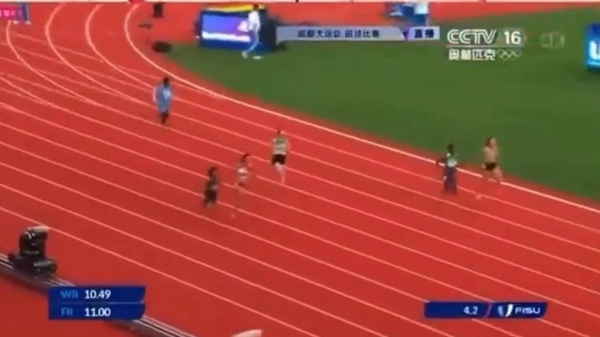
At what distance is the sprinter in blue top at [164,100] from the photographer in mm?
31562

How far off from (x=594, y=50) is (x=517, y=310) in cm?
1914

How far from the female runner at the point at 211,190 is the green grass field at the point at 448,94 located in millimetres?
5628

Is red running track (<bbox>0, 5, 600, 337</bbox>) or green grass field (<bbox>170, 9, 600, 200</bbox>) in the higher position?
green grass field (<bbox>170, 9, 600, 200</bbox>)

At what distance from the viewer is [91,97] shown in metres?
34.3

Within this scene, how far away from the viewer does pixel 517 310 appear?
1972cm

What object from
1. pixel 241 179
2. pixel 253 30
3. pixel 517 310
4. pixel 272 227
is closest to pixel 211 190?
pixel 241 179

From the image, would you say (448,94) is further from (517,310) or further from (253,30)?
(517,310)

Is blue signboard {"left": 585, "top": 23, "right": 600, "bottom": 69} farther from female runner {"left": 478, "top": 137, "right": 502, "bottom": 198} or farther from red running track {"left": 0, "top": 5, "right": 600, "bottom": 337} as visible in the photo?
female runner {"left": 478, "top": 137, "right": 502, "bottom": 198}

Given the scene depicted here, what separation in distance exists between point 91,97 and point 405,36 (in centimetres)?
959

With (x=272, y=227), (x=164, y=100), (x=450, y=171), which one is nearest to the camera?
(x=272, y=227)

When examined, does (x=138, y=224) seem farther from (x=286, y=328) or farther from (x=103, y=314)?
(x=103, y=314)

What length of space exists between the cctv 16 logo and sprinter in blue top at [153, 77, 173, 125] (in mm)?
13320

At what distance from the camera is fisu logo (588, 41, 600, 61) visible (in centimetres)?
3759

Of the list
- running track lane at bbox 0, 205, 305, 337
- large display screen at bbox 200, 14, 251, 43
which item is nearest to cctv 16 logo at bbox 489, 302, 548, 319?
running track lane at bbox 0, 205, 305, 337
